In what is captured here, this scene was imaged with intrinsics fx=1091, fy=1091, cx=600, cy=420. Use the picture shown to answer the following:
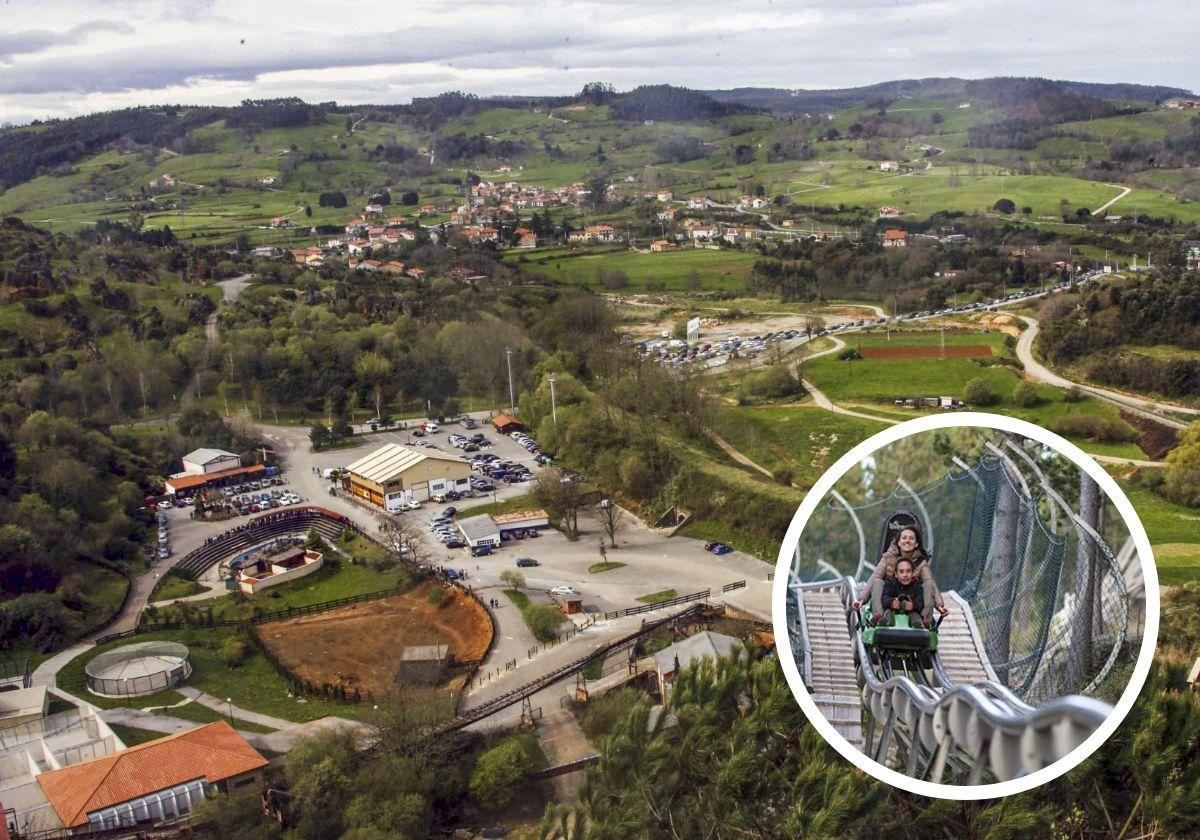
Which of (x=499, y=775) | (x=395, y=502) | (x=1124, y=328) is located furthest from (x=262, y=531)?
(x=1124, y=328)

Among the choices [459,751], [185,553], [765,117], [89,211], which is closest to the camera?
[459,751]

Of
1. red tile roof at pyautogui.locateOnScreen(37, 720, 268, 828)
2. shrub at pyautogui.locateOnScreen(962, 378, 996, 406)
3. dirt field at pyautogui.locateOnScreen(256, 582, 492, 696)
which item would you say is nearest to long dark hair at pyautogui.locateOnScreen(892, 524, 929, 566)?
red tile roof at pyautogui.locateOnScreen(37, 720, 268, 828)

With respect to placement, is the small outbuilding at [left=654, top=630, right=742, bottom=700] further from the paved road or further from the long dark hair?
the paved road

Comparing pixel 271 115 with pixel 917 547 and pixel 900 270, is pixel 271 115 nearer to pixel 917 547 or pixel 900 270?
pixel 900 270

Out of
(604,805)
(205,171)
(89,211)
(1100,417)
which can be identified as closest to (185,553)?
(604,805)

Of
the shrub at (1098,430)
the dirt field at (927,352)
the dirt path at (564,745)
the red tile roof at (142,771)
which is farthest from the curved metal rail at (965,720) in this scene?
the dirt field at (927,352)

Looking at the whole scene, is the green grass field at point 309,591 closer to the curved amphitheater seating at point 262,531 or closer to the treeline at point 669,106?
the curved amphitheater seating at point 262,531

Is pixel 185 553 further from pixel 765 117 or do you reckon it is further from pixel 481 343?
pixel 765 117
